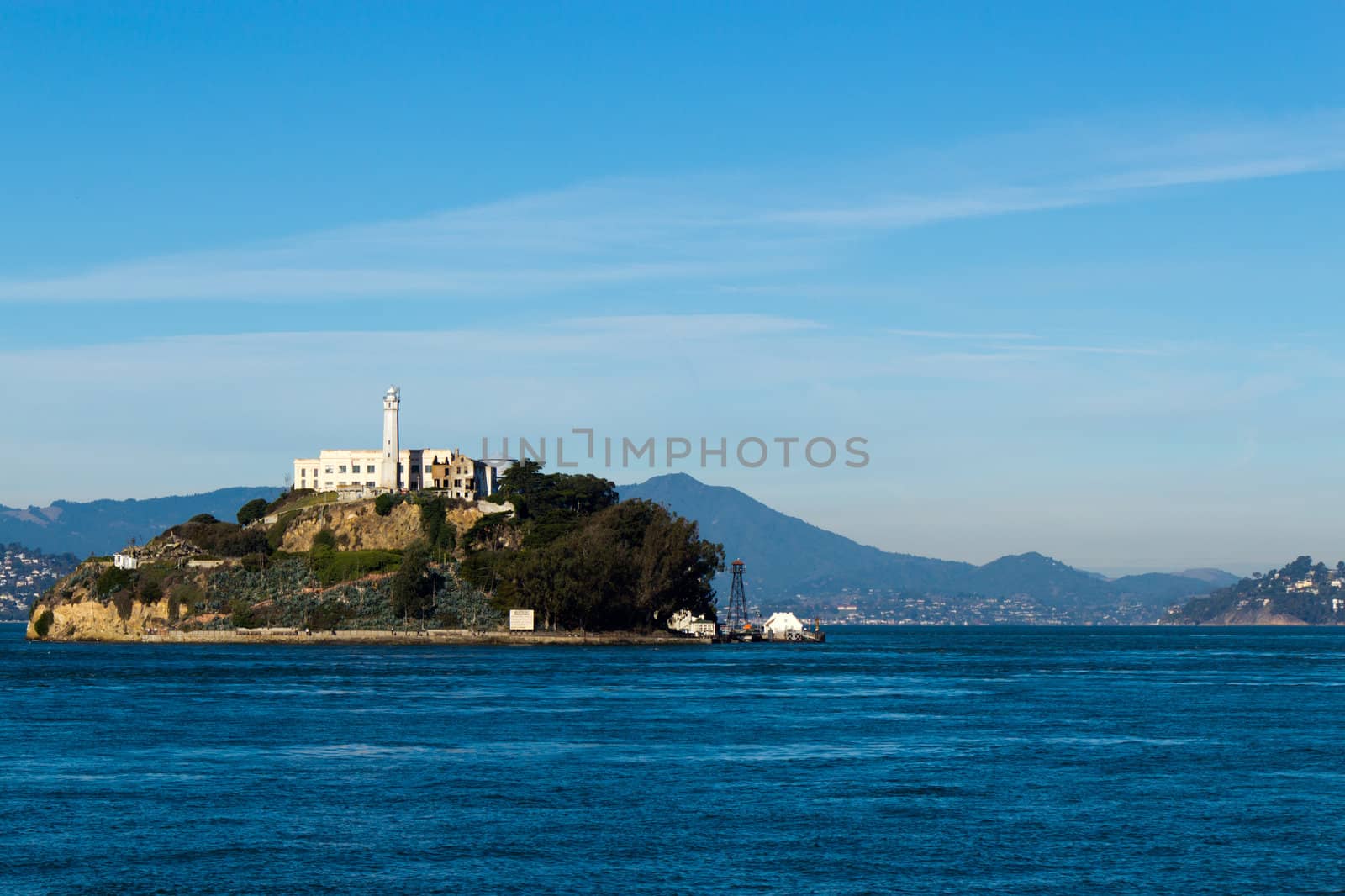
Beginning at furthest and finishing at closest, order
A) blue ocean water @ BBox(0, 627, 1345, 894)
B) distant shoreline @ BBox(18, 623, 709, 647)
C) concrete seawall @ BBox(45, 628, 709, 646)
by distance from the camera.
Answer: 1. concrete seawall @ BBox(45, 628, 709, 646)
2. distant shoreline @ BBox(18, 623, 709, 647)
3. blue ocean water @ BBox(0, 627, 1345, 894)

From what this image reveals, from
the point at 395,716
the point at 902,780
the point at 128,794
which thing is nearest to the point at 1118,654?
Answer: the point at 395,716

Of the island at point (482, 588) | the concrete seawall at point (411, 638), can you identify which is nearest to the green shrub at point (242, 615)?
the island at point (482, 588)

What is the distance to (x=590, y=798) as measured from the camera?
166 feet

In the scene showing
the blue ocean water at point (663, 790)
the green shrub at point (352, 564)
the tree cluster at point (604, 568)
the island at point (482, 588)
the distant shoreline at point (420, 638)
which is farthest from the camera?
the green shrub at point (352, 564)

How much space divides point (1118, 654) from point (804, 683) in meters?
88.8

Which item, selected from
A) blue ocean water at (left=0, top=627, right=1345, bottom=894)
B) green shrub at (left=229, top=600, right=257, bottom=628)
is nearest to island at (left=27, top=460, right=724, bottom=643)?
green shrub at (left=229, top=600, right=257, bottom=628)

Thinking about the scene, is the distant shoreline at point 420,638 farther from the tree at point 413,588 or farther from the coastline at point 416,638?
the tree at point 413,588

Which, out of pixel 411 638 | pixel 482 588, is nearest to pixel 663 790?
pixel 411 638

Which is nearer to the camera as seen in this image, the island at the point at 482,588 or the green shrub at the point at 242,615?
the island at the point at 482,588

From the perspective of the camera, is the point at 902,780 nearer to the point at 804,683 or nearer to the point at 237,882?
the point at 237,882

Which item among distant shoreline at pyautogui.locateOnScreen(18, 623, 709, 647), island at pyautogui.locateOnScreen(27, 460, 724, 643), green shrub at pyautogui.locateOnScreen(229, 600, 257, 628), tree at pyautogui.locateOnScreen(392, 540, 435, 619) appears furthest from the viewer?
green shrub at pyautogui.locateOnScreen(229, 600, 257, 628)

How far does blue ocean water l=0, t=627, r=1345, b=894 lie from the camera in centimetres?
3912

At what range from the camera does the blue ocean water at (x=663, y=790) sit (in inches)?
1540

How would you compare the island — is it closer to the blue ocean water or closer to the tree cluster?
the tree cluster
